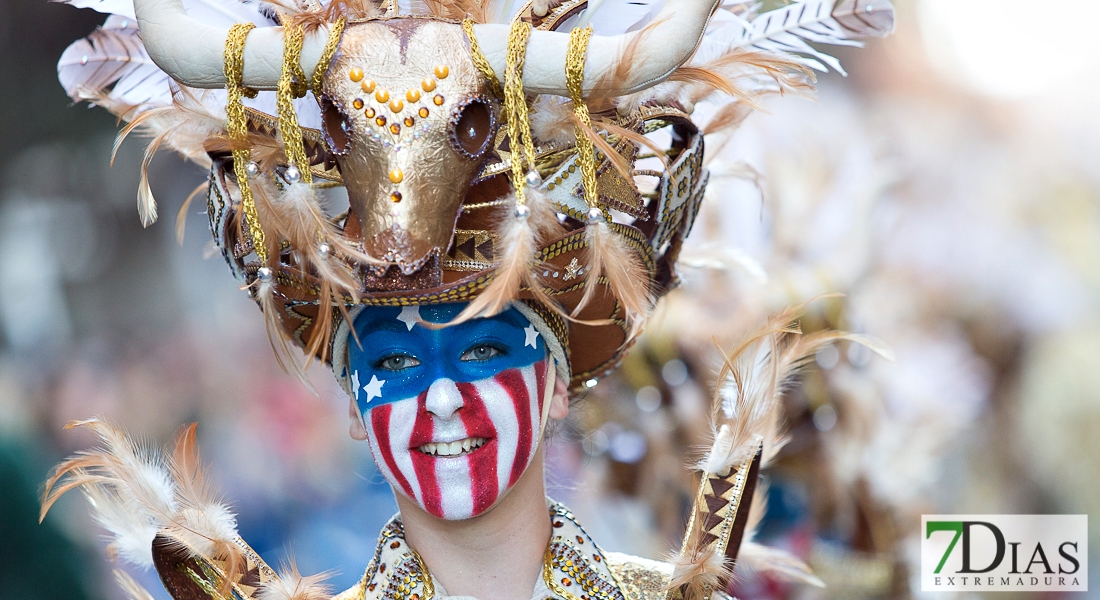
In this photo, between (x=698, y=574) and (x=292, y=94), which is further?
(x=698, y=574)

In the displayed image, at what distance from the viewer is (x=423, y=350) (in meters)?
1.82

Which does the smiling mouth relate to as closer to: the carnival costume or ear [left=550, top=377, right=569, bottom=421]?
the carnival costume

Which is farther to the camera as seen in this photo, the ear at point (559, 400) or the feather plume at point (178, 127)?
the ear at point (559, 400)

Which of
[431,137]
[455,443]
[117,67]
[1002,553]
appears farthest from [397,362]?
[1002,553]

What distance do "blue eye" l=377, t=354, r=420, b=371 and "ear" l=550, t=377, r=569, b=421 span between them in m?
0.29

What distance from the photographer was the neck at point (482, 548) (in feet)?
6.32

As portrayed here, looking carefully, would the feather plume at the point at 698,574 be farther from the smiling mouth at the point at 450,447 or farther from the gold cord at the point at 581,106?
the gold cord at the point at 581,106

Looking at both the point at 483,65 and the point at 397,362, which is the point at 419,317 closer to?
the point at 397,362

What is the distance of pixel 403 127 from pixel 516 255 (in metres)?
0.25

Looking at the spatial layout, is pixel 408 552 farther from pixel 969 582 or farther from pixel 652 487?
pixel 969 582

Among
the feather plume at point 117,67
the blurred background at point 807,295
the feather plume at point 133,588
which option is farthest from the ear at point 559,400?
the blurred background at point 807,295

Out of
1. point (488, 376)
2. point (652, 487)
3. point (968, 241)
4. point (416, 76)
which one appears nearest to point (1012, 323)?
point (968, 241)

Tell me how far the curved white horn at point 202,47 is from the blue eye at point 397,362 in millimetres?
499

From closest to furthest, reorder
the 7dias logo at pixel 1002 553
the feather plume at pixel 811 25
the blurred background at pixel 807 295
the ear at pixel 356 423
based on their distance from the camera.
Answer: the ear at pixel 356 423 → the feather plume at pixel 811 25 → the 7dias logo at pixel 1002 553 → the blurred background at pixel 807 295
